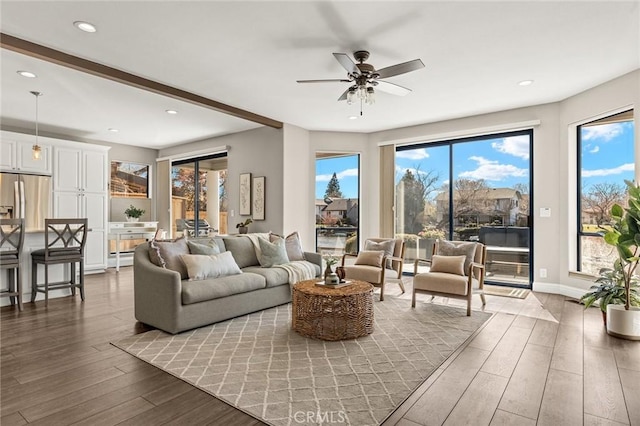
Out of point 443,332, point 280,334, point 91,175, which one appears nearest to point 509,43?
point 443,332

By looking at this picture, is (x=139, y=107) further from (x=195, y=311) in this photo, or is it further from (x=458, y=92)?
(x=458, y=92)

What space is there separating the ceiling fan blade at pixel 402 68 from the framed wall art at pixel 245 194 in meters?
3.94

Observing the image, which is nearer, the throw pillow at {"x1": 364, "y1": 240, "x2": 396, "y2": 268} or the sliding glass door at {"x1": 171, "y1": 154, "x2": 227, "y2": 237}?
the throw pillow at {"x1": 364, "y1": 240, "x2": 396, "y2": 268}

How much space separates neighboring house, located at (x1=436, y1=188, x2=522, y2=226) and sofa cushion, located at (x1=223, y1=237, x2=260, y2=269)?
3.39 meters

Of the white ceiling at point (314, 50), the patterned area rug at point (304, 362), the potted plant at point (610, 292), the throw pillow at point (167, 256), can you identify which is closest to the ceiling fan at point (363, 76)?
the white ceiling at point (314, 50)

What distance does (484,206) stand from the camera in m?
5.95

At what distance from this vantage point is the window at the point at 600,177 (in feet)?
15.1

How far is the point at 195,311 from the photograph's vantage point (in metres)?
3.50

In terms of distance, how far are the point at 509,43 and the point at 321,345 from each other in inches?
128

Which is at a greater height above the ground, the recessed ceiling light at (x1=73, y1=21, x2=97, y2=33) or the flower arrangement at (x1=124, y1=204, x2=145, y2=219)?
the recessed ceiling light at (x1=73, y1=21, x2=97, y2=33)

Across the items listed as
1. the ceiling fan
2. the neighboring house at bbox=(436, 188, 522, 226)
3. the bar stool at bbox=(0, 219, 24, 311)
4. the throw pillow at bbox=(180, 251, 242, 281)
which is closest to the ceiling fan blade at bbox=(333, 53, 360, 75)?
the ceiling fan

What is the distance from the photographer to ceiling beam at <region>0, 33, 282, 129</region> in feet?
10.7

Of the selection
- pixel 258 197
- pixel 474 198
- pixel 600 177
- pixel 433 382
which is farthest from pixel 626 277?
pixel 258 197

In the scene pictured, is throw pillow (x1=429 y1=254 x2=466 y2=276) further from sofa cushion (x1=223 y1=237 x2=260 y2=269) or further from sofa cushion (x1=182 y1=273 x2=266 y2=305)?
sofa cushion (x1=223 y1=237 x2=260 y2=269)
